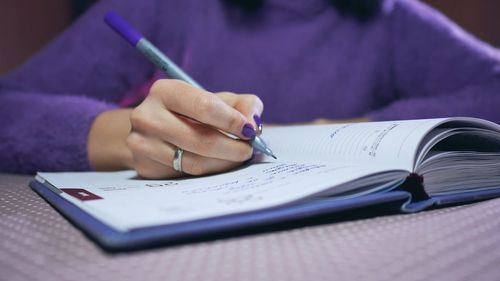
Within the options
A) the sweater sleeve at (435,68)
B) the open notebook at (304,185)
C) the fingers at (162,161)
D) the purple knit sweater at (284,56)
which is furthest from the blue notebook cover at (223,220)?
the purple knit sweater at (284,56)

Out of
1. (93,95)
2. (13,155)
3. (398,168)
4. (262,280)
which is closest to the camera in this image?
(262,280)

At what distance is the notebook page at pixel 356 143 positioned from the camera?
1.24 feet

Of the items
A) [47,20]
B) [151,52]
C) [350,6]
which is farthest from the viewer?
[47,20]

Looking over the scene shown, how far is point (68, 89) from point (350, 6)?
56 centimetres

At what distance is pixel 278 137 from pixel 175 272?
0.31 m

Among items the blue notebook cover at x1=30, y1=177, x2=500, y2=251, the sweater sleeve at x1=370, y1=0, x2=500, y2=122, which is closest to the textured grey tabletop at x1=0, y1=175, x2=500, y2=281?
the blue notebook cover at x1=30, y1=177, x2=500, y2=251

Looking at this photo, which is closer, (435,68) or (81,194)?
(81,194)

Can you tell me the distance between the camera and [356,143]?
431 millimetres

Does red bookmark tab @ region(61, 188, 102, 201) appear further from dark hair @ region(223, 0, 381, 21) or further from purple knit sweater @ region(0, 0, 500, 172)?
dark hair @ region(223, 0, 381, 21)

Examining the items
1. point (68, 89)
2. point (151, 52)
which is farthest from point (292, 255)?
point (68, 89)

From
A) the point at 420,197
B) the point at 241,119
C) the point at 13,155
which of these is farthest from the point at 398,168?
the point at 13,155

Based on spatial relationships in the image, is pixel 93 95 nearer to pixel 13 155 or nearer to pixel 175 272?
pixel 13 155

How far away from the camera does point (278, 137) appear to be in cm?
54

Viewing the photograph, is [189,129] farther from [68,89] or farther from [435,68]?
[435,68]
